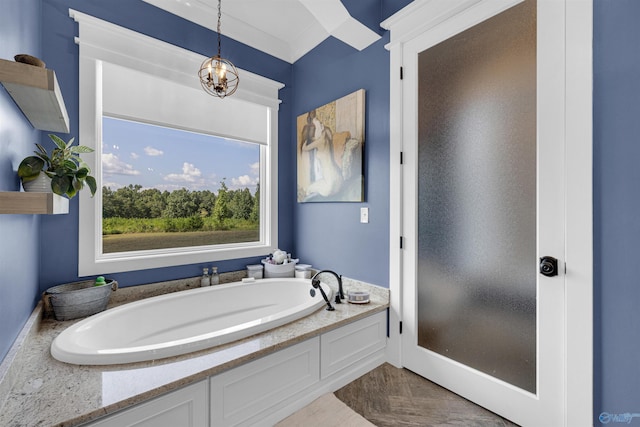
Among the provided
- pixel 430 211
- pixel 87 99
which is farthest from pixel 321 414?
pixel 87 99

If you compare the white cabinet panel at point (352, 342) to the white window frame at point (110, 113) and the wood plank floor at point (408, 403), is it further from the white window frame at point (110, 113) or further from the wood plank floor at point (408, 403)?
the white window frame at point (110, 113)

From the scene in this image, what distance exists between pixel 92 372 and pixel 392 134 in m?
2.10

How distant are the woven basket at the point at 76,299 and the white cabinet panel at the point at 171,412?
98 cm

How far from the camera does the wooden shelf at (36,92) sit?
3.00 feet

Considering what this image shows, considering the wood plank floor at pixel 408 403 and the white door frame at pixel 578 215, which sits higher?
the white door frame at pixel 578 215

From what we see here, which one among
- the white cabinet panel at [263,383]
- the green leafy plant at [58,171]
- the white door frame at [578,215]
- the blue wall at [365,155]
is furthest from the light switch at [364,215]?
the green leafy plant at [58,171]

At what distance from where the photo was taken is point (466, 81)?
1679 mm

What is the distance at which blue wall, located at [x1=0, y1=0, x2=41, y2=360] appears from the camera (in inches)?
44.0

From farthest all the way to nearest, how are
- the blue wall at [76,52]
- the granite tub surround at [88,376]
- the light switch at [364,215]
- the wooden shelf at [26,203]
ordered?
the light switch at [364,215]
the blue wall at [76,52]
the granite tub surround at [88,376]
the wooden shelf at [26,203]

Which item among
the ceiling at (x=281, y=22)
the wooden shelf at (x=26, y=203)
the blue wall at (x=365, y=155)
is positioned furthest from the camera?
the blue wall at (x=365, y=155)

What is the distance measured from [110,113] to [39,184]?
950mm

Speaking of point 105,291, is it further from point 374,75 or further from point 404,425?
point 374,75

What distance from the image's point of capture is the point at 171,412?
1.15m

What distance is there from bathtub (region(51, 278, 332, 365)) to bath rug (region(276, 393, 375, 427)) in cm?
48
